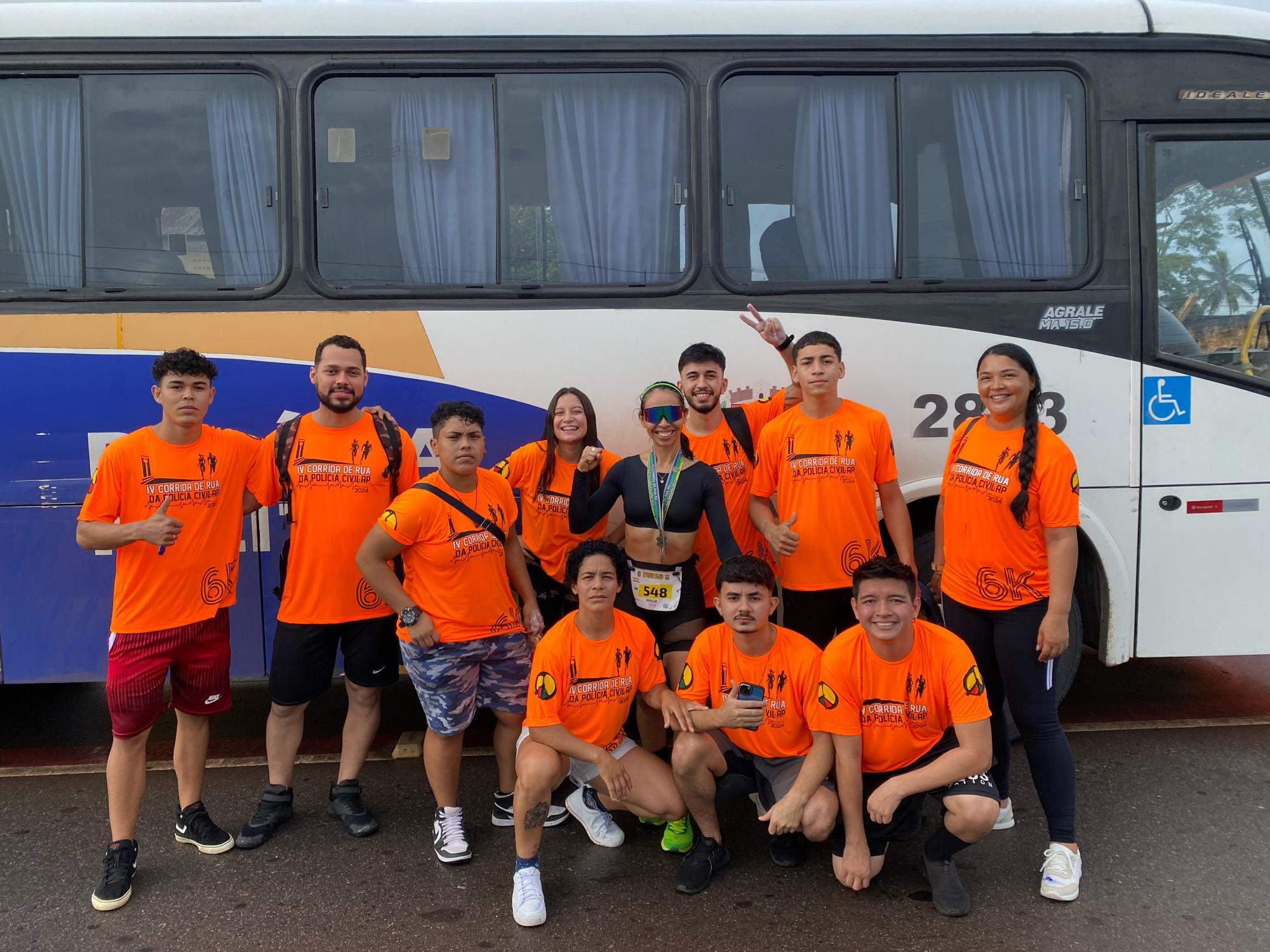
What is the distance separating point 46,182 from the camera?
4215 millimetres

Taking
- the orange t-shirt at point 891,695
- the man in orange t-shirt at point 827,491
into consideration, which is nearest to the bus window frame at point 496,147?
the man in orange t-shirt at point 827,491

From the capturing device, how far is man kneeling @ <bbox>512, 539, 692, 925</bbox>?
10.7 feet

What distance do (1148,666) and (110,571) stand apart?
5.94 m

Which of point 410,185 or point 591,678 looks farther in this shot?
point 410,185

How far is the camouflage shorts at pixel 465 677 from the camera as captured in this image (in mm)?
3566

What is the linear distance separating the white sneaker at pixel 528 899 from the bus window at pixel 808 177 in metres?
2.68

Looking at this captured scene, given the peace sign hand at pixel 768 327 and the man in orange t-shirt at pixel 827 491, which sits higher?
the peace sign hand at pixel 768 327

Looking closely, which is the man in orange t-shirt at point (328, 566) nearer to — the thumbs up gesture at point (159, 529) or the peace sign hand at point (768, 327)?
the thumbs up gesture at point (159, 529)

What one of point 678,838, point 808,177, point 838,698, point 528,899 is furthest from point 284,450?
point 808,177

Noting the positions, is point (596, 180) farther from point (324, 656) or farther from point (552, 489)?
point (324, 656)

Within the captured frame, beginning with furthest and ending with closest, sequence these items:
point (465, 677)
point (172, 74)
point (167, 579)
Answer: point (172, 74), point (465, 677), point (167, 579)

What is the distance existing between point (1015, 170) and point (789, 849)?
3178 mm

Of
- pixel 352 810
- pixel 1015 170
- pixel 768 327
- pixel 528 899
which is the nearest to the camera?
pixel 528 899

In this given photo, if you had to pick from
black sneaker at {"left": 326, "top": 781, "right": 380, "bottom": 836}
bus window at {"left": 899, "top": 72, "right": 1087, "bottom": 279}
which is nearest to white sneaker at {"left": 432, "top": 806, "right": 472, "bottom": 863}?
black sneaker at {"left": 326, "top": 781, "right": 380, "bottom": 836}
